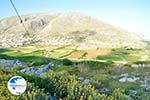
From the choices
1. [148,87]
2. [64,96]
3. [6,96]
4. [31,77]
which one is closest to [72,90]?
[64,96]

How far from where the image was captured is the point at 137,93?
49.7ft

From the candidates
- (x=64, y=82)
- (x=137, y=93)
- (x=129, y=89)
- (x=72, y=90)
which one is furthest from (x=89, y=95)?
(x=129, y=89)

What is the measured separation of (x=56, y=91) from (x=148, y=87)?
7.79m

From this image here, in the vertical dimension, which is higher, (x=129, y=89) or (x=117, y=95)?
(x=117, y=95)

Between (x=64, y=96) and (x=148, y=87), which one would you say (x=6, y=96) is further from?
(x=148, y=87)

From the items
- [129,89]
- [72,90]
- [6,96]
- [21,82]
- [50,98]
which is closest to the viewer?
[21,82]

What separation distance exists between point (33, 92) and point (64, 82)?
2426 millimetres

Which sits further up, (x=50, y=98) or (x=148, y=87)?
(x=50, y=98)

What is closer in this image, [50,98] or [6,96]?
[6,96]

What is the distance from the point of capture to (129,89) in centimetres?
1642

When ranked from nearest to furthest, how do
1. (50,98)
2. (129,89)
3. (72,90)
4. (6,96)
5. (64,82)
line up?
(6,96) → (50,98) → (72,90) → (64,82) → (129,89)

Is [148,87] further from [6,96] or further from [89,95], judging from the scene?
[6,96]

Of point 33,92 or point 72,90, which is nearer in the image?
point 33,92

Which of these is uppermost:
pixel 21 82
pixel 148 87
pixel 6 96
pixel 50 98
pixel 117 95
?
pixel 21 82
